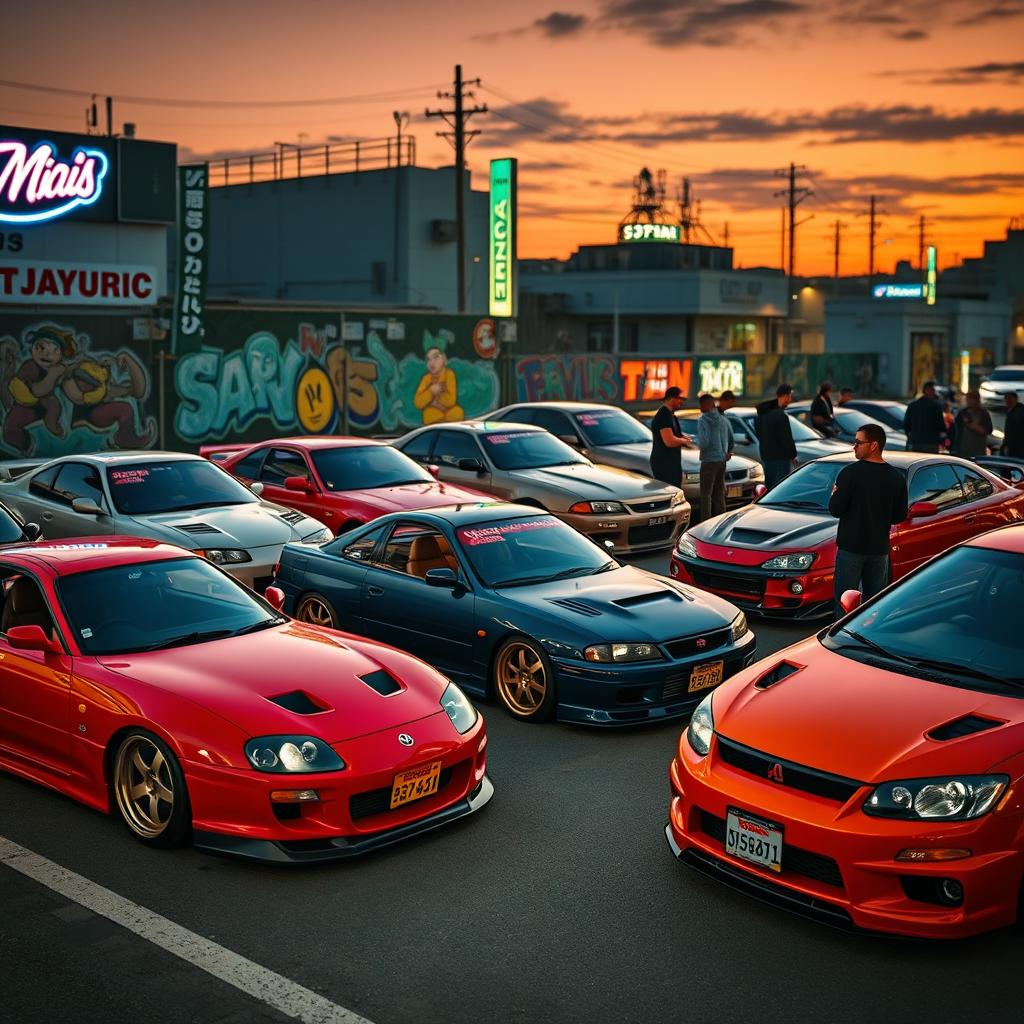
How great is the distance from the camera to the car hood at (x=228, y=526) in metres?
12.2

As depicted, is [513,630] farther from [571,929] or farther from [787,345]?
[787,345]

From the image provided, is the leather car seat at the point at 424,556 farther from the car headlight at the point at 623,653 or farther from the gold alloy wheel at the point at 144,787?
the gold alloy wheel at the point at 144,787

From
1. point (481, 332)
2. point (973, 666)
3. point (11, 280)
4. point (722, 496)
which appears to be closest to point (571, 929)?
point (973, 666)

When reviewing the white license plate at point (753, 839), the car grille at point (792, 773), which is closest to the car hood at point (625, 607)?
the car grille at point (792, 773)

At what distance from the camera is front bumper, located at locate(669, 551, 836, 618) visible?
37.5ft

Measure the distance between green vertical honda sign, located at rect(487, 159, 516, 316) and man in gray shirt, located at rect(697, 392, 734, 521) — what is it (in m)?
22.0

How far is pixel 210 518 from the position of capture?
1273 centimetres

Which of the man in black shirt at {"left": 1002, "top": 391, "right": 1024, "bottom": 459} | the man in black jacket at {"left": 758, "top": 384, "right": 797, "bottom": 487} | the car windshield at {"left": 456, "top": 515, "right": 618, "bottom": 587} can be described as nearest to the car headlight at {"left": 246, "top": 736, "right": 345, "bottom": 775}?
the car windshield at {"left": 456, "top": 515, "right": 618, "bottom": 587}

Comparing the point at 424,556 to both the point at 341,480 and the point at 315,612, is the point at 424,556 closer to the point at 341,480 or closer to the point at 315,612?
the point at 315,612

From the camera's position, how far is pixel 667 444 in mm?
15969

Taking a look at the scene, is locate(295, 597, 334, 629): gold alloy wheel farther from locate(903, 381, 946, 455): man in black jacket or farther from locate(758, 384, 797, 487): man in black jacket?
locate(903, 381, 946, 455): man in black jacket

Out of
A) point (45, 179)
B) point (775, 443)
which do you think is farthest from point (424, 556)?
point (45, 179)

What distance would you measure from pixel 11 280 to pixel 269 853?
2220cm

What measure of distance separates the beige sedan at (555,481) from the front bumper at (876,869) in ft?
30.3
